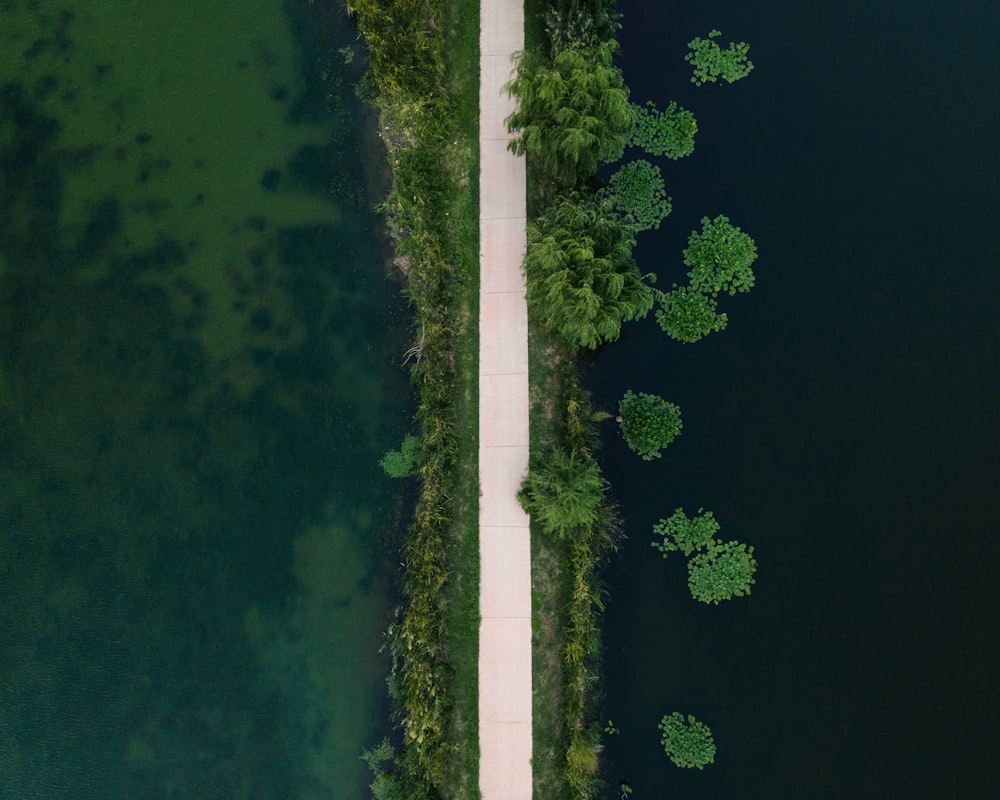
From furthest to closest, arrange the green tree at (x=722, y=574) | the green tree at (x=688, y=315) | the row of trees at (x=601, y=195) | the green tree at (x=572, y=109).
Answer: the green tree at (x=688, y=315)
the green tree at (x=722, y=574)
the row of trees at (x=601, y=195)
the green tree at (x=572, y=109)

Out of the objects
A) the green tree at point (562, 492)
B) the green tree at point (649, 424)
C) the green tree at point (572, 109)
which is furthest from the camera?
the green tree at point (649, 424)

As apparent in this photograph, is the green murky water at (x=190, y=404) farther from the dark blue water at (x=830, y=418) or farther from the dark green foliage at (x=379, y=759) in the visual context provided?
the dark blue water at (x=830, y=418)

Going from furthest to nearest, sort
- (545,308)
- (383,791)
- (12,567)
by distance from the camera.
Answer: (12,567)
(383,791)
(545,308)

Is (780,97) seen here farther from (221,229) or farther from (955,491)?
(221,229)

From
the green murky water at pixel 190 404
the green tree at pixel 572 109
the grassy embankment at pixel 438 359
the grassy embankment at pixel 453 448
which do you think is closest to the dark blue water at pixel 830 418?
the grassy embankment at pixel 453 448

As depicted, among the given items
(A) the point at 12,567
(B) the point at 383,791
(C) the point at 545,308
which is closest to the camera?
(C) the point at 545,308

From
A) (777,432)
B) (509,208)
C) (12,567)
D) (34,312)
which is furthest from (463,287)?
(12,567)

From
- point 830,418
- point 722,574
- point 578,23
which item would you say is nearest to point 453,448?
point 722,574

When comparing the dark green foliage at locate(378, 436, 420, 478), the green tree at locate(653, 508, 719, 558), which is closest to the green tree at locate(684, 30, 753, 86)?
the green tree at locate(653, 508, 719, 558)
